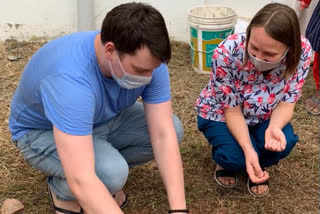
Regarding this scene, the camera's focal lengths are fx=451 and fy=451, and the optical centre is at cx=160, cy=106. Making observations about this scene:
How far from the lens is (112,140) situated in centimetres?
199

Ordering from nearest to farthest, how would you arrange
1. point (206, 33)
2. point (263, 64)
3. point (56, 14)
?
point (263, 64) < point (206, 33) < point (56, 14)

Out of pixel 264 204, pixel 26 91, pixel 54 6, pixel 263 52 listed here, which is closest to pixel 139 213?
pixel 264 204

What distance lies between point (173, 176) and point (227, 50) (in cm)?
61

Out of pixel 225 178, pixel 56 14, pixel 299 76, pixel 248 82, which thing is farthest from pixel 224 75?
pixel 56 14

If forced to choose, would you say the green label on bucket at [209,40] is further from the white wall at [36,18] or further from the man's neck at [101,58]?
the man's neck at [101,58]

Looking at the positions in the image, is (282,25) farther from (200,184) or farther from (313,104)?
(313,104)

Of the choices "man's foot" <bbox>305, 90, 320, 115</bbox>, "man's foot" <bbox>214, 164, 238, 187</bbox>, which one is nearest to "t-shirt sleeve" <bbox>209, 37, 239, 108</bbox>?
"man's foot" <bbox>214, 164, 238, 187</bbox>

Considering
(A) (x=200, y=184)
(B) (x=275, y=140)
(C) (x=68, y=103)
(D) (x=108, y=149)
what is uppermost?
(C) (x=68, y=103)

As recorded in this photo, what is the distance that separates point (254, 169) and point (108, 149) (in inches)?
26.0

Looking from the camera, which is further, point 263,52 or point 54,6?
point 54,6

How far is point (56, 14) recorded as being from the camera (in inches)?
147

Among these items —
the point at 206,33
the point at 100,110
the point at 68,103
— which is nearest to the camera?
the point at 68,103

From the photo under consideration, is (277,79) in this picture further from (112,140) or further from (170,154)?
(112,140)

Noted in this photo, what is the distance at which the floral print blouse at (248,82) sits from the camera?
196cm
